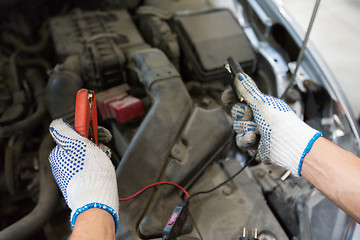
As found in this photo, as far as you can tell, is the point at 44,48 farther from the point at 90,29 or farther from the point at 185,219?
the point at 185,219

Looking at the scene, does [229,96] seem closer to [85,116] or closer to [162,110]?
[162,110]

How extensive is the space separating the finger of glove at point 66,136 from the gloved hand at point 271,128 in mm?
464

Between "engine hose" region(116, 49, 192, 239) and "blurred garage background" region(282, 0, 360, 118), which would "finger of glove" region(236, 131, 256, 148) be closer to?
"engine hose" region(116, 49, 192, 239)

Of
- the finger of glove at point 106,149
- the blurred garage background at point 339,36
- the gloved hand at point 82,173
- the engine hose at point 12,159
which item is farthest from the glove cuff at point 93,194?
the blurred garage background at point 339,36

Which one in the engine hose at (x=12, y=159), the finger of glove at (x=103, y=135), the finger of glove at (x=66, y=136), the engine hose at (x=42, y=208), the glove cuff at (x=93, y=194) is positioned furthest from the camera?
the engine hose at (x=12, y=159)

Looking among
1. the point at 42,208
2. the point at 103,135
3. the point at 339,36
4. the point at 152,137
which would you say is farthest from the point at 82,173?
the point at 339,36

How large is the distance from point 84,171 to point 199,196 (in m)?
0.42

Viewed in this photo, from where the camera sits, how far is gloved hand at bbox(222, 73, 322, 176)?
0.76 meters

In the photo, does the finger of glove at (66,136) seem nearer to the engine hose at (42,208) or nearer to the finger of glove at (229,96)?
the engine hose at (42,208)

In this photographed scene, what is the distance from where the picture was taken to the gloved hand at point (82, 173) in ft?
2.14

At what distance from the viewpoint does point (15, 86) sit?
57.3 inches

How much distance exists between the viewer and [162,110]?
104cm

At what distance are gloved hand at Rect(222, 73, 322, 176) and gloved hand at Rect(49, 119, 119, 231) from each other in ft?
1.37

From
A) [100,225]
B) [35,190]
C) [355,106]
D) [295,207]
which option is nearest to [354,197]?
[295,207]
